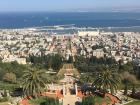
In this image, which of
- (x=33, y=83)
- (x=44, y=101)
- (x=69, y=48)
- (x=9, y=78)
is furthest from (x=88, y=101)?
(x=69, y=48)

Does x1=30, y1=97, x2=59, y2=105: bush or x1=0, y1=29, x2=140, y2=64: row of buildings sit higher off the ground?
x1=30, y1=97, x2=59, y2=105: bush

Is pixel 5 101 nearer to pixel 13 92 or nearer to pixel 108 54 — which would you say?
pixel 13 92

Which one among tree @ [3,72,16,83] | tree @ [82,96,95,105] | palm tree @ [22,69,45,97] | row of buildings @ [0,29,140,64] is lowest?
row of buildings @ [0,29,140,64]

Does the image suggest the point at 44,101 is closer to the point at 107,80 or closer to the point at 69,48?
the point at 107,80

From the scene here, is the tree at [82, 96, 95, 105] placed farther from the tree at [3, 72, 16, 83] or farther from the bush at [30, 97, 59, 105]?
the tree at [3, 72, 16, 83]

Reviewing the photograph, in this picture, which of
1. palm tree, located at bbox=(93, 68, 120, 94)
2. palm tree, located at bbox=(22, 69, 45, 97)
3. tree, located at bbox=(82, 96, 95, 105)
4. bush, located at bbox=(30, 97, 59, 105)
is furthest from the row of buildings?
tree, located at bbox=(82, 96, 95, 105)

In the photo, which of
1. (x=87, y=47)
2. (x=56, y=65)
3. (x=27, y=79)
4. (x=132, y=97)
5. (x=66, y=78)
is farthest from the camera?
(x=87, y=47)

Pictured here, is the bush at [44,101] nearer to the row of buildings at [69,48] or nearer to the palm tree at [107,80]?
the palm tree at [107,80]

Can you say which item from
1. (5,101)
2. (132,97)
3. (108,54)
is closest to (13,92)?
(5,101)
